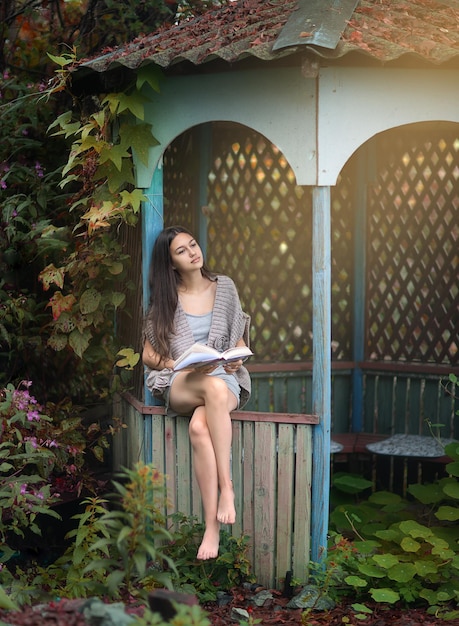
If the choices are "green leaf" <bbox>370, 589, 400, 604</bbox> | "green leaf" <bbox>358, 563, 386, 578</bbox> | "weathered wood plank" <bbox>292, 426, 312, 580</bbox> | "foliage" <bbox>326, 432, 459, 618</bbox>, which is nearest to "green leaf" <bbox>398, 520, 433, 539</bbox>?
"foliage" <bbox>326, 432, 459, 618</bbox>

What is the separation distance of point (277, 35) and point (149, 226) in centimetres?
137

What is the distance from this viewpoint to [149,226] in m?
5.69

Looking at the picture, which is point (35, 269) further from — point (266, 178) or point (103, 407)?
point (266, 178)

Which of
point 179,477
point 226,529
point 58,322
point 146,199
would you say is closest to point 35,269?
point 58,322

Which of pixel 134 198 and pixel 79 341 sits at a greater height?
pixel 134 198

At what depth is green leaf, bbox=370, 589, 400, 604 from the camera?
5090mm

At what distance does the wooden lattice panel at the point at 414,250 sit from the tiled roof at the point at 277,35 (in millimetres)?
1627

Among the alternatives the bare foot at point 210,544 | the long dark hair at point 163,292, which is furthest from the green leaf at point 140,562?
the long dark hair at point 163,292

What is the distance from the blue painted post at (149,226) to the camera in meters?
5.68

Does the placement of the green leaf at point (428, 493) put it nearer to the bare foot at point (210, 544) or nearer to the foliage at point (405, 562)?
the foliage at point (405, 562)

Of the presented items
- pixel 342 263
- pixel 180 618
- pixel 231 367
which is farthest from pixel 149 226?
pixel 180 618

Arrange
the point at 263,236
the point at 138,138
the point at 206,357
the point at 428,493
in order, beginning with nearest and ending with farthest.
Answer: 1. the point at 206,357
2. the point at 138,138
3. the point at 428,493
4. the point at 263,236

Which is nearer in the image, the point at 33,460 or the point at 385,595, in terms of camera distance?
the point at 385,595

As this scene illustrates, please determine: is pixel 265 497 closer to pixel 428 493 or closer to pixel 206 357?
pixel 206 357
